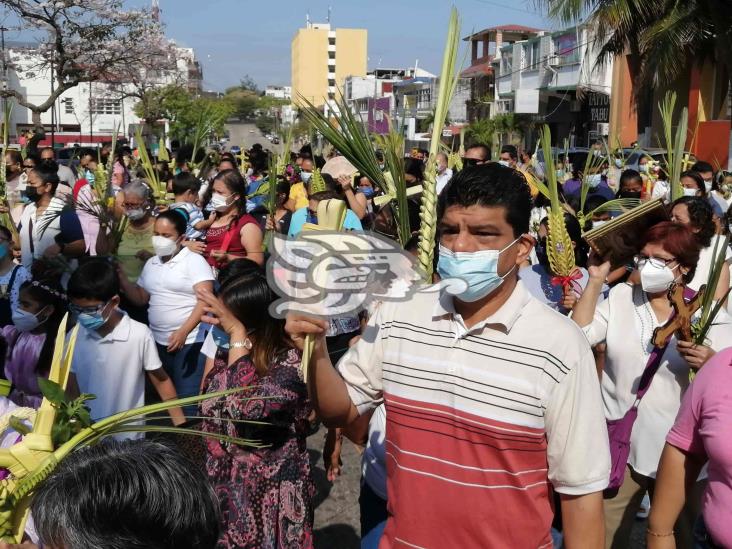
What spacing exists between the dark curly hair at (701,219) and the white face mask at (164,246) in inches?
120

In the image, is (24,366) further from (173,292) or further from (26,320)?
(173,292)

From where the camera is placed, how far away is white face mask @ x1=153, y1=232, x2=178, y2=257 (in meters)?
5.12

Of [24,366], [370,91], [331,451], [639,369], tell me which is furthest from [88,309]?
[370,91]

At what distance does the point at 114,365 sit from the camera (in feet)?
13.3

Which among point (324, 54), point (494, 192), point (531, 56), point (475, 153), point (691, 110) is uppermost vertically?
point (324, 54)

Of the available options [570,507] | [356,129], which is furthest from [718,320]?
[356,129]

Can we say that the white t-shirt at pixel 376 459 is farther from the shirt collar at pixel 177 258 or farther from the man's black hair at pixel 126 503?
the shirt collar at pixel 177 258

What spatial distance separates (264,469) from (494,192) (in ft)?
4.92

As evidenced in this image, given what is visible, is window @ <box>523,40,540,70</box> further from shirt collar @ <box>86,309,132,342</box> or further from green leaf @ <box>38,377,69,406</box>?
green leaf @ <box>38,377,69,406</box>

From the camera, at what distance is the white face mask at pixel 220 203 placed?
19.6ft

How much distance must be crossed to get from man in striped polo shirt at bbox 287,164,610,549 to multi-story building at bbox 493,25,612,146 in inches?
1283

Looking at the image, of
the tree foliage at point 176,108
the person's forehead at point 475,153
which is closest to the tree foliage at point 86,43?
the tree foliage at point 176,108

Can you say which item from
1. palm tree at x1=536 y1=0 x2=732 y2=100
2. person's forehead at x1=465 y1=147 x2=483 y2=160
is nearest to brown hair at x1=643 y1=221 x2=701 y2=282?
person's forehead at x1=465 y1=147 x2=483 y2=160

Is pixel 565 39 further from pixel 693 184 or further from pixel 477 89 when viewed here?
pixel 693 184
